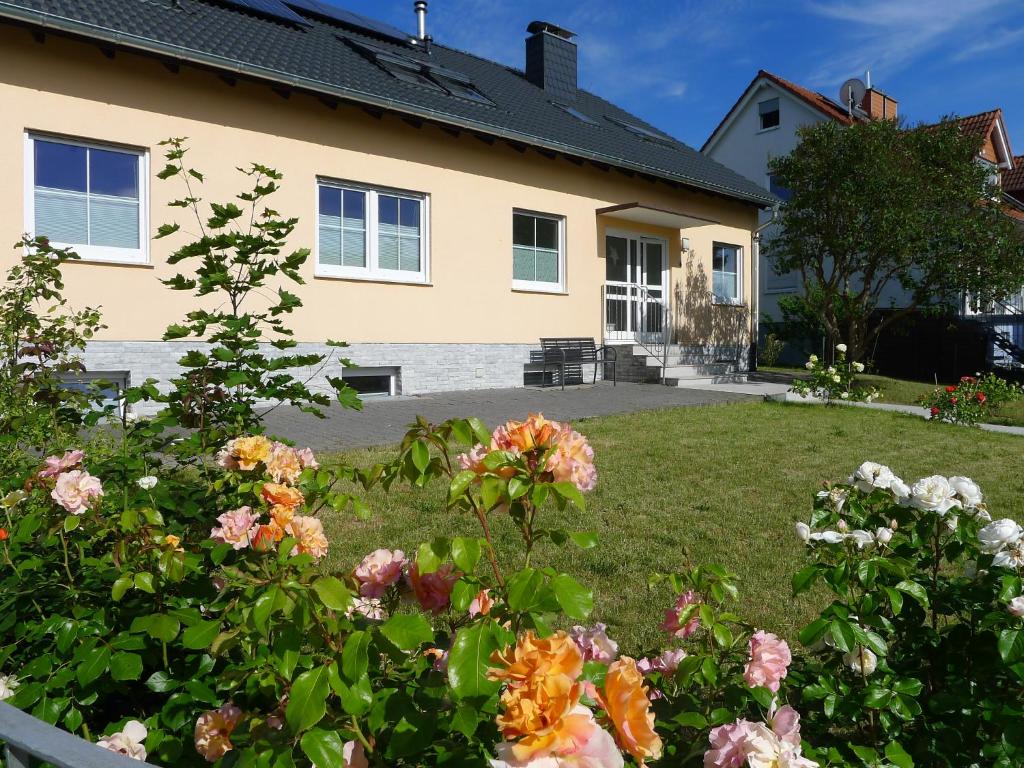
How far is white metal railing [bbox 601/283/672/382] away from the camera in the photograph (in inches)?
597

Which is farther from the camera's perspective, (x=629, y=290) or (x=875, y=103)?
(x=875, y=103)

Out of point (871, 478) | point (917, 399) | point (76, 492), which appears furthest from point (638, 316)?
point (76, 492)

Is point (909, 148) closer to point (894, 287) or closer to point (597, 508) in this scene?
A: point (894, 287)

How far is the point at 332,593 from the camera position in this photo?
3.64ft

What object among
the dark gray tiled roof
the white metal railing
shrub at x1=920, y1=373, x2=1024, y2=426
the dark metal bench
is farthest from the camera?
the white metal railing

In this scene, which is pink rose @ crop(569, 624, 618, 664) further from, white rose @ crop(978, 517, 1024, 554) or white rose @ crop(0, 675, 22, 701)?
white rose @ crop(0, 675, 22, 701)

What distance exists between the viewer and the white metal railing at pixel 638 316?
15172 mm

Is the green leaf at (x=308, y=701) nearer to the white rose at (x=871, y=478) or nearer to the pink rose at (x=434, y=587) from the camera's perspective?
the pink rose at (x=434, y=587)

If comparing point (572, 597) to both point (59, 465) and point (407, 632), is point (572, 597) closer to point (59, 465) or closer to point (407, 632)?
point (407, 632)

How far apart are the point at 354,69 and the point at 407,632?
479 inches

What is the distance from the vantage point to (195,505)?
239cm

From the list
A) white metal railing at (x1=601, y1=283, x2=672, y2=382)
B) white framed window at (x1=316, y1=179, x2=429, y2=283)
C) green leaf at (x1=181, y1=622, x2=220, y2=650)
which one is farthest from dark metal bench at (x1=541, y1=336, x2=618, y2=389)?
green leaf at (x1=181, y1=622, x2=220, y2=650)

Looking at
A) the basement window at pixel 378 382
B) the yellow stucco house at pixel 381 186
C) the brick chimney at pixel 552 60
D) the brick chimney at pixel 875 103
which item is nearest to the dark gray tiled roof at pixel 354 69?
the yellow stucco house at pixel 381 186

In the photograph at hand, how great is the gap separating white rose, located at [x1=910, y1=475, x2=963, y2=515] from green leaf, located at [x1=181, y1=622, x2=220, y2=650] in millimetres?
1559
